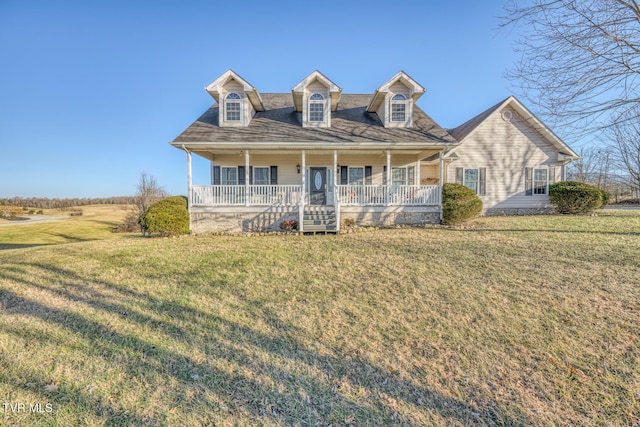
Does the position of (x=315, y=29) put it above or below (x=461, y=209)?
above

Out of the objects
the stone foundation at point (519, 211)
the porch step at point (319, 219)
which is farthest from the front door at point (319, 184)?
the stone foundation at point (519, 211)

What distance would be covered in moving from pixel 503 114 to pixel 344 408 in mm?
18429

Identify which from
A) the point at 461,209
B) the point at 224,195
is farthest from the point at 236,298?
the point at 461,209

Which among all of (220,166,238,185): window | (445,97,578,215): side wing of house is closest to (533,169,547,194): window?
(445,97,578,215): side wing of house

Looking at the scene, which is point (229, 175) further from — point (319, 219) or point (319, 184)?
point (319, 219)

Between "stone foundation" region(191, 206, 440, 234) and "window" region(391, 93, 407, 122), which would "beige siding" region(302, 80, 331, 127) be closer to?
"window" region(391, 93, 407, 122)

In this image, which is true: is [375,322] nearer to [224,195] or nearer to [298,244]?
[298,244]

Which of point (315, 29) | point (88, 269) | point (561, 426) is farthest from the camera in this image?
point (315, 29)

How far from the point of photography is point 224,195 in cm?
1260

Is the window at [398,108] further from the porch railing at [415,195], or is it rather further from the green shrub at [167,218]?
the green shrub at [167,218]

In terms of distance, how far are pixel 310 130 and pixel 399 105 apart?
458 cm

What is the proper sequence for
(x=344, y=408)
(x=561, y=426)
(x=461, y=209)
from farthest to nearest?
(x=461, y=209), (x=344, y=408), (x=561, y=426)

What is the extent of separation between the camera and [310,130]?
1355cm

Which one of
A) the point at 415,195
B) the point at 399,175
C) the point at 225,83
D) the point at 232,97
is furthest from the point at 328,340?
the point at 225,83
